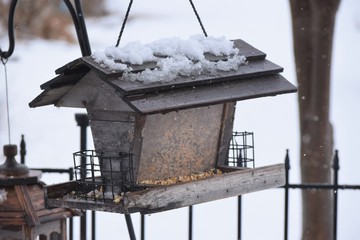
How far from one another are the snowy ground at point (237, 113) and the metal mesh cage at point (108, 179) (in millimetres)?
4289

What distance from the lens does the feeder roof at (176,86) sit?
254 cm

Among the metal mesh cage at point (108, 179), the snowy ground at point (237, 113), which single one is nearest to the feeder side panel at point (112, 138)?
the metal mesh cage at point (108, 179)

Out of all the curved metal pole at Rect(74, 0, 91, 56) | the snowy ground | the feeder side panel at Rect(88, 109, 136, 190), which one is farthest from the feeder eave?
the snowy ground

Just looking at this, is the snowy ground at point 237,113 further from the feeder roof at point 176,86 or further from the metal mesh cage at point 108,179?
the metal mesh cage at point 108,179

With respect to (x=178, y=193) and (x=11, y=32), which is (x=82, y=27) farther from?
(x=178, y=193)

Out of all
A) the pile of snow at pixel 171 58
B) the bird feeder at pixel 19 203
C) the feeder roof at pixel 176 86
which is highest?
the pile of snow at pixel 171 58

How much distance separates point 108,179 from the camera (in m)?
2.87

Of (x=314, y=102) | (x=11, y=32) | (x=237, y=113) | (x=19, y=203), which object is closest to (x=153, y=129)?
(x=19, y=203)

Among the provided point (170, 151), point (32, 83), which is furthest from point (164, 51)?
point (32, 83)

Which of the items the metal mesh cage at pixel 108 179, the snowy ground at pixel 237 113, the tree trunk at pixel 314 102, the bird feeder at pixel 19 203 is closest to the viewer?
the metal mesh cage at pixel 108 179

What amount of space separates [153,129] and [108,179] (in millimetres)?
234

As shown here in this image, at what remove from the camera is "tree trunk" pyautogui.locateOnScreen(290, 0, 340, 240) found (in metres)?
5.82

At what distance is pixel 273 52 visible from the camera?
46.9 feet

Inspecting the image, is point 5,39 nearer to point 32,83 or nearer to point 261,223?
point 32,83
